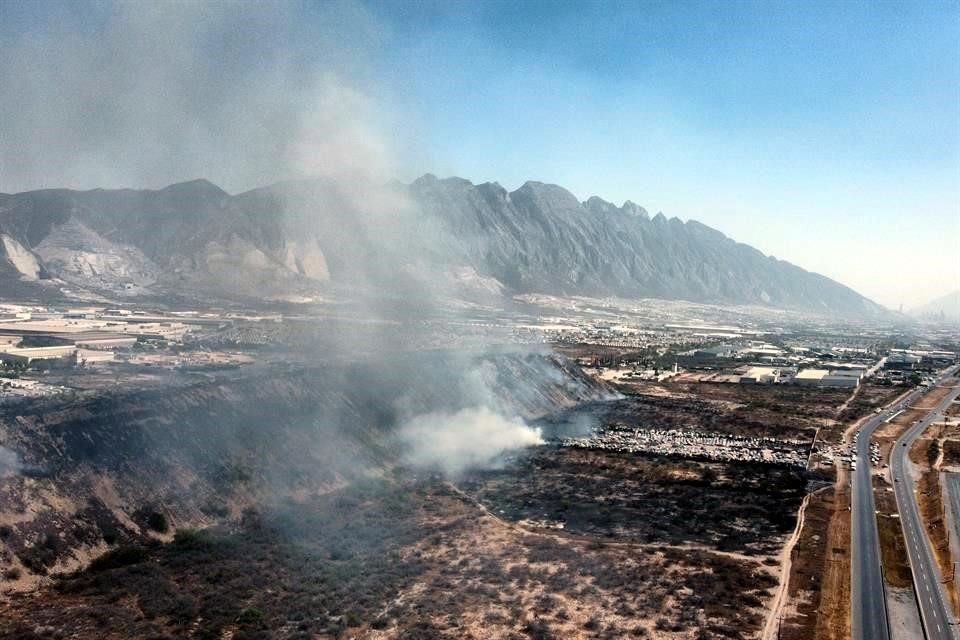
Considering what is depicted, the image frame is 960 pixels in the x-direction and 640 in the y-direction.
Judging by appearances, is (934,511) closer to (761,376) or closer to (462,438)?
(462,438)

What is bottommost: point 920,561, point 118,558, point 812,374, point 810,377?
point 118,558

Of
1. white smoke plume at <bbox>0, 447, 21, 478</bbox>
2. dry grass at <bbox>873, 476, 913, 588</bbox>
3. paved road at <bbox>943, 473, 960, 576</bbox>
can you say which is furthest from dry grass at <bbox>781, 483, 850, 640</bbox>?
white smoke plume at <bbox>0, 447, 21, 478</bbox>

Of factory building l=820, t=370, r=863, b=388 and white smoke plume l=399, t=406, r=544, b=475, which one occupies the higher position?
factory building l=820, t=370, r=863, b=388

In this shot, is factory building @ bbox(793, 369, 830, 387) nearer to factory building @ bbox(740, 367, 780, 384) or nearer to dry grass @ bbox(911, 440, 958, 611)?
factory building @ bbox(740, 367, 780, 384)

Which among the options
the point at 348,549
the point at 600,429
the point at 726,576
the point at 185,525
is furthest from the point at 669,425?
the point at 185,525

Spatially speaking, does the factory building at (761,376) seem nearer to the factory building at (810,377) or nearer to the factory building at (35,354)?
the factory building at (810,377)

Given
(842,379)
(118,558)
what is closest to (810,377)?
(842,379)
